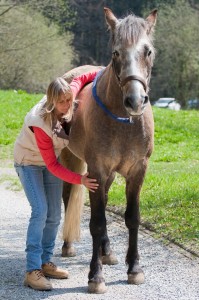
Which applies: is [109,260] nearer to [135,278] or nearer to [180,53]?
[135,278]

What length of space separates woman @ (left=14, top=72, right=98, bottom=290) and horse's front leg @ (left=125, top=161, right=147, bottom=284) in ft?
1.22

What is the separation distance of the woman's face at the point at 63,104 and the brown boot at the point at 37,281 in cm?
130

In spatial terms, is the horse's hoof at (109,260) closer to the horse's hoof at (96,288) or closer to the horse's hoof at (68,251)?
the horse's hoof at (68,251)

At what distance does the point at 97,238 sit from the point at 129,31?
1701 millimetres

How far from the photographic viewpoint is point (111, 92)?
15.6 ft

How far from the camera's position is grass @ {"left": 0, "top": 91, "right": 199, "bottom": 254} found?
6.82m

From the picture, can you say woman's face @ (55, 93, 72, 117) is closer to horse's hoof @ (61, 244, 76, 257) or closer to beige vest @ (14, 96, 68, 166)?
beige vest @ (14, 96, 68, 166)

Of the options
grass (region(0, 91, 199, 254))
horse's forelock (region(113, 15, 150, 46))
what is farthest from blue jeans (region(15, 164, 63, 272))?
grass (region(0, 91, 199, 254))

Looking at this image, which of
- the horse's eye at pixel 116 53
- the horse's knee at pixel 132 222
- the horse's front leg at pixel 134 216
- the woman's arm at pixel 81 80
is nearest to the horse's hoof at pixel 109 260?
the horse's front leg at pixel 134 216

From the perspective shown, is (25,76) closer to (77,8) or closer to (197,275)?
(77,8)

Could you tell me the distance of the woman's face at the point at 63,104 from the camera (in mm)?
4655

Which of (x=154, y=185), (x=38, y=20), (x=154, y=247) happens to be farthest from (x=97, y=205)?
(x=38, y=20)

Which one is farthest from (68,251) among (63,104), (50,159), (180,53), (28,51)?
(180,53)

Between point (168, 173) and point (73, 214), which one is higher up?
point (73, 214)
